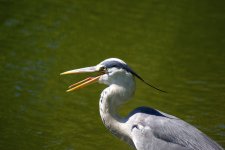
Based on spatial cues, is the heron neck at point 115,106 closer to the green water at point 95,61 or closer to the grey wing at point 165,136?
the grey wing at point 165,136

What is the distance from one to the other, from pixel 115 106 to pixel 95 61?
172 inches

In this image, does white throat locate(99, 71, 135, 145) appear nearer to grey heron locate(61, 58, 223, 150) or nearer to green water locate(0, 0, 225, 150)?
grey heron locate(61, 58, 223, 150)

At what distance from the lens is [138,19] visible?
1538 centimetres

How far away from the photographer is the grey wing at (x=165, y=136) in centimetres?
787

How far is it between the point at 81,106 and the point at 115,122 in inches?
103

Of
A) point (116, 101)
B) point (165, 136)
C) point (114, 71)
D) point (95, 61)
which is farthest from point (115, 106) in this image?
point (95, 61)

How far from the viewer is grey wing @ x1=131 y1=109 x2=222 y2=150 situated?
7867 millimetres

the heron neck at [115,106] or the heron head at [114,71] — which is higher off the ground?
the heron head at [114,71]

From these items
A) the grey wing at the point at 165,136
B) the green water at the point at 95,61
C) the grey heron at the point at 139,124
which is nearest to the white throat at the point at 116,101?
the grey heron at the point at 139,124

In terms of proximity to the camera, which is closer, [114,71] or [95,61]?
[114,71]

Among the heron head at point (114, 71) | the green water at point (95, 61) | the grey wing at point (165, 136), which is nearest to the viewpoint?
the grey wing at point (165, 136)

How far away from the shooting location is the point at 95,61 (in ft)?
41.5

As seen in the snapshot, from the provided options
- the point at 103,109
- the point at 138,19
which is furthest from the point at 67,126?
the point at 138,19

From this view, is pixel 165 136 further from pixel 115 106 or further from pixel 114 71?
pixel 114 71
